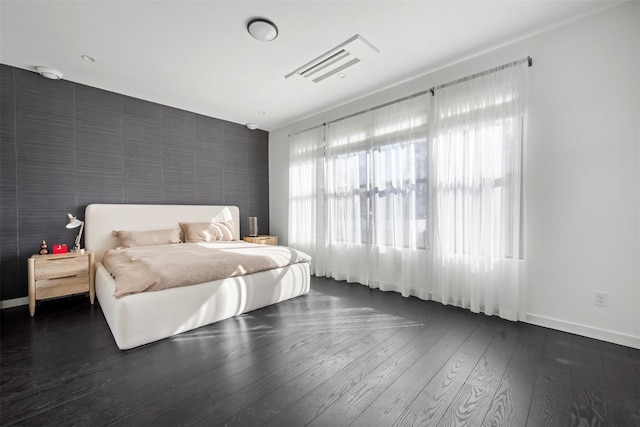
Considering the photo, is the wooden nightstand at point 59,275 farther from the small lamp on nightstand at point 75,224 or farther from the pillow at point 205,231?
the pillow at point 205,231

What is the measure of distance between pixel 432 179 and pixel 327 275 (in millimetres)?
2195

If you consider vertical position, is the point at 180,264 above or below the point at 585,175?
below

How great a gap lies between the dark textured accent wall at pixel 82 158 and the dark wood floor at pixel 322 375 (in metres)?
1.11

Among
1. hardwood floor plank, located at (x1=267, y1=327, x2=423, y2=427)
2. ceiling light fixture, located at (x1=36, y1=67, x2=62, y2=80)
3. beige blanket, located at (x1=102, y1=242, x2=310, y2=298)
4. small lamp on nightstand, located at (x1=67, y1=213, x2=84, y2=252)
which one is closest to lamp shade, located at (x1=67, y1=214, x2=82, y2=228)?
small lamp on nightstand, located at (x1=67, y1=213, x2=84, y2=252)

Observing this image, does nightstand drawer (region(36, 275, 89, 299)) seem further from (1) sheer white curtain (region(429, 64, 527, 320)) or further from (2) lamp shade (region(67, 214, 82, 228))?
(1) sheer white curtain (region(429, 64, 527, 320))

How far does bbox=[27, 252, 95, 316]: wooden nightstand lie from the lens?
2.72 meters

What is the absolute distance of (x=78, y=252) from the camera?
3076mm

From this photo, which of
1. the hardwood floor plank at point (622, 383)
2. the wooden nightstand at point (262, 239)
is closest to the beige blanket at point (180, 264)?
the wooden nightstand at point (262, 239)

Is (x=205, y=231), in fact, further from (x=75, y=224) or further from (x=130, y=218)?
(x=75, y=224)

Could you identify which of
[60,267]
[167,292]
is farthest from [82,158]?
[167,292]

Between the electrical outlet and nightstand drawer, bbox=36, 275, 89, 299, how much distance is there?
4.97m

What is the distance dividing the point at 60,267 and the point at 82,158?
1410 millimetres

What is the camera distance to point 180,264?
8.06 ft

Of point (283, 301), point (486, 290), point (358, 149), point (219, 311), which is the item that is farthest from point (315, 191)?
point (486, 290)
